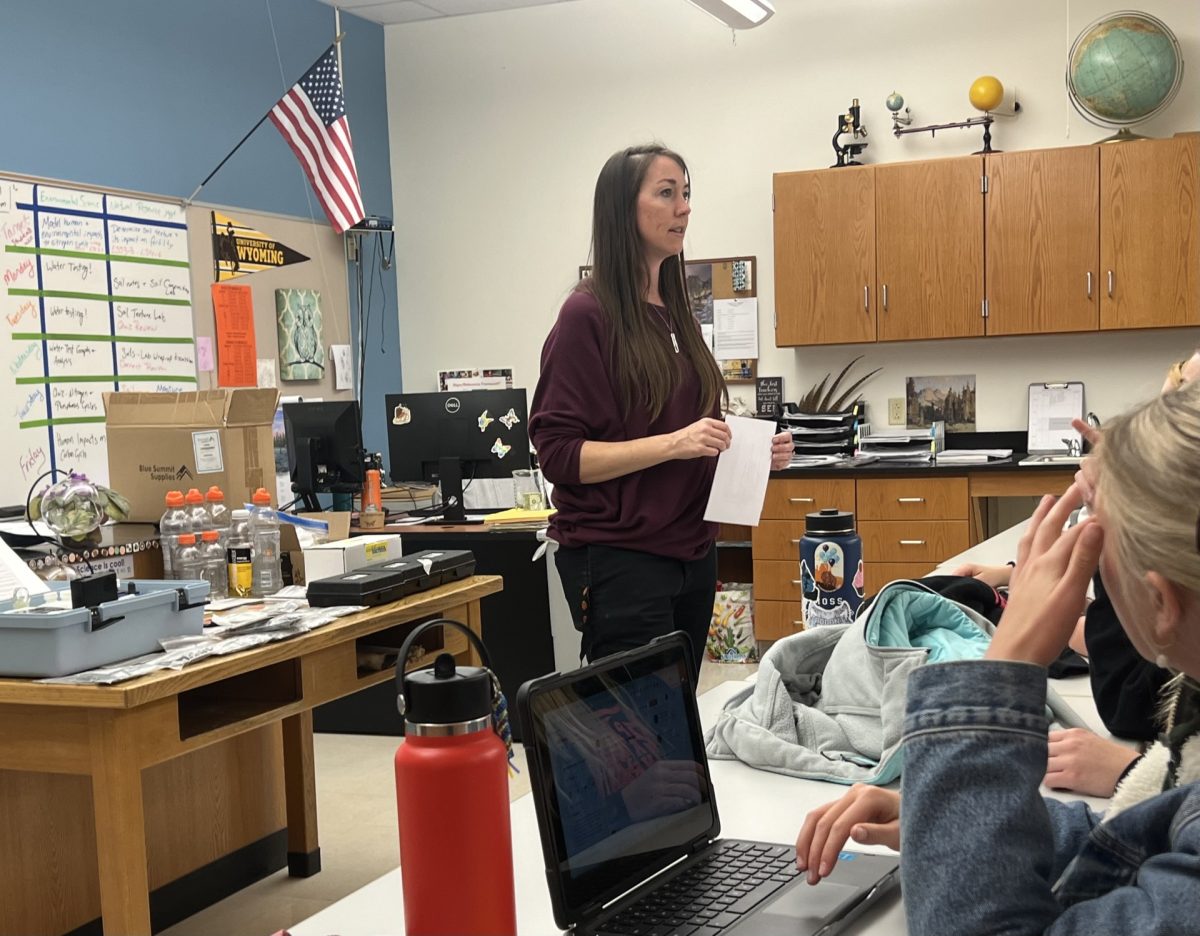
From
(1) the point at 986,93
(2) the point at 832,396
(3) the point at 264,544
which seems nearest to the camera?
(3) the point at 264,544

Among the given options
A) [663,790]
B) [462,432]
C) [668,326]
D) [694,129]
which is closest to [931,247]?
[694,129]

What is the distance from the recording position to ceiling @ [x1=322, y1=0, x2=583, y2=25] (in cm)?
621

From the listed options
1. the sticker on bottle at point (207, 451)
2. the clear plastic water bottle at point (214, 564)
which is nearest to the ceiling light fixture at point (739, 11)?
the sticker on bottle at point (207, 451)

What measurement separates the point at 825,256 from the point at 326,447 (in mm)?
2353

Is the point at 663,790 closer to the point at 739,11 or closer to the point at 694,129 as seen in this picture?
the point at 739,11

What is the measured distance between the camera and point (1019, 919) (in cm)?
86

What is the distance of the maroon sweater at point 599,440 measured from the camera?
242cm

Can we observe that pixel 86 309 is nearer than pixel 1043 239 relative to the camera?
Yes

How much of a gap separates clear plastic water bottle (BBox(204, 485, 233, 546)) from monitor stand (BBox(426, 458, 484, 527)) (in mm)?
1702

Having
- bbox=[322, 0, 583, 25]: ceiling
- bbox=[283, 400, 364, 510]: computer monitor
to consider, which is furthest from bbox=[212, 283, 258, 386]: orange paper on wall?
bbox=[322, 0, 583, 25]: ceiling

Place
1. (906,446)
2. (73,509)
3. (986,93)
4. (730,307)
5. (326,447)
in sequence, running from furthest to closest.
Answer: (730,307) → (906,446) → (986,93) → (326,447) → (73,509)

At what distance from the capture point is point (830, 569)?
1931mm

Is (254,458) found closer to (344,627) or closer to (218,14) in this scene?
(344,627)

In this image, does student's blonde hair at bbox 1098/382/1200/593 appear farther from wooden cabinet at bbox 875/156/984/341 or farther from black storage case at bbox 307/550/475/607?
wooden cabinet at bbox 875/156/984/341
